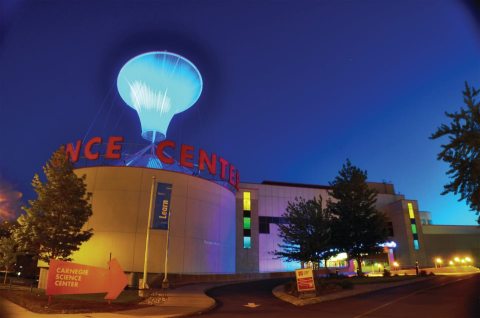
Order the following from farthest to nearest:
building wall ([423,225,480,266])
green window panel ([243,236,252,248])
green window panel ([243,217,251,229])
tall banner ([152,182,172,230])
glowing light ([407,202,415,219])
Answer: building wall ([423,225,480,266]) < glowing light ([407,202,415,219]) < green window panel ([243,217,251,229]) < green window panel ([243,236,252,248]) < tall banner ([152,182,172,230])

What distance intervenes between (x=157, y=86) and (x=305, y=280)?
119 ft

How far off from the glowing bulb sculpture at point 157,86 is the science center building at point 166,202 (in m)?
0.14

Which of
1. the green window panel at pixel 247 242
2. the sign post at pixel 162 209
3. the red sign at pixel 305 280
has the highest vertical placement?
the sign post at pixel 162 209

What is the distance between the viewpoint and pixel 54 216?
91.6 feet

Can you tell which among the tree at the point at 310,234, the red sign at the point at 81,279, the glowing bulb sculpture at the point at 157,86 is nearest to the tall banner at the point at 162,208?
the tree at the point at 310,234

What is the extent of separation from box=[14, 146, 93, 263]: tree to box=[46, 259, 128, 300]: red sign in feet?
39.9

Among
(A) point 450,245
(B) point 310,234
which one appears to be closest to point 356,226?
(B) point 310,234

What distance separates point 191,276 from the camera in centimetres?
4241

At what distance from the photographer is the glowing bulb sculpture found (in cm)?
4759

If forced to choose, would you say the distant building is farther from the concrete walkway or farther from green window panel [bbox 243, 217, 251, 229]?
the concrete walkway

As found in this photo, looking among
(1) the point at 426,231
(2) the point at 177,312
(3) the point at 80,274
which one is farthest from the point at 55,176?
(1) the point at 426,231

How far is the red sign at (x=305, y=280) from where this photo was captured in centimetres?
2180

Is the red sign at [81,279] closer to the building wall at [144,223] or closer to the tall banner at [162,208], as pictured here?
the tall banner at [162,208]

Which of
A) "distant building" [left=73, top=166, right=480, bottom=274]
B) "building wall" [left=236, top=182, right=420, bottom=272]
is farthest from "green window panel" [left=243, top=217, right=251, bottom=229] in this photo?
"building wall" [left=236, top=182, right=420, bottom=272]
